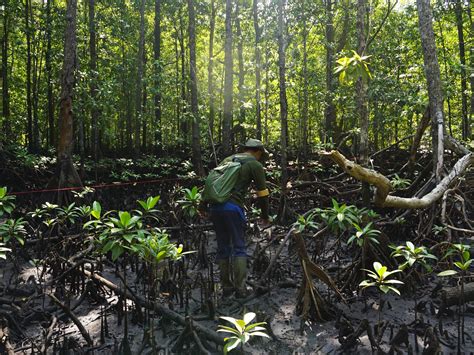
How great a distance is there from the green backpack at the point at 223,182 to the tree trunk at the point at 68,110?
348cm

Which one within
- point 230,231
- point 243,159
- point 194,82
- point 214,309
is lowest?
point 214,309

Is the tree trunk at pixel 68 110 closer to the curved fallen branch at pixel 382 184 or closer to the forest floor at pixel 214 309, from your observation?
the forest floor at pixel 214 309

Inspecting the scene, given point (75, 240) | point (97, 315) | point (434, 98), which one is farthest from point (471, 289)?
point (75, 240)

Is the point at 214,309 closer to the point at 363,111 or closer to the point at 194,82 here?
the point at 363,111

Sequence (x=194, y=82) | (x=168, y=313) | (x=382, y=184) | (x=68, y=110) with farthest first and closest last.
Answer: (x=194, y=82)
(x=68, y=110)
(x=382, y=184)
(x=168, y=313)

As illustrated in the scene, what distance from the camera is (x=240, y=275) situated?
3391 mm

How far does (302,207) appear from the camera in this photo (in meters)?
6.79

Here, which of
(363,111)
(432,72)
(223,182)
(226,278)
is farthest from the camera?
(363,111)

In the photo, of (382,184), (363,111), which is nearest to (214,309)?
(382,184)

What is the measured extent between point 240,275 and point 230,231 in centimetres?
38

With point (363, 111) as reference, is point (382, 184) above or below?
below

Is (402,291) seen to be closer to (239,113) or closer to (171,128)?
(239,113)

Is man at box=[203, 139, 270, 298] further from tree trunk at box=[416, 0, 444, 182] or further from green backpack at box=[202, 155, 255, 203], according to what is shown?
tree trunk at box=[416, 0, 444, 182]

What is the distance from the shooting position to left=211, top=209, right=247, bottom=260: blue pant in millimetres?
3375
